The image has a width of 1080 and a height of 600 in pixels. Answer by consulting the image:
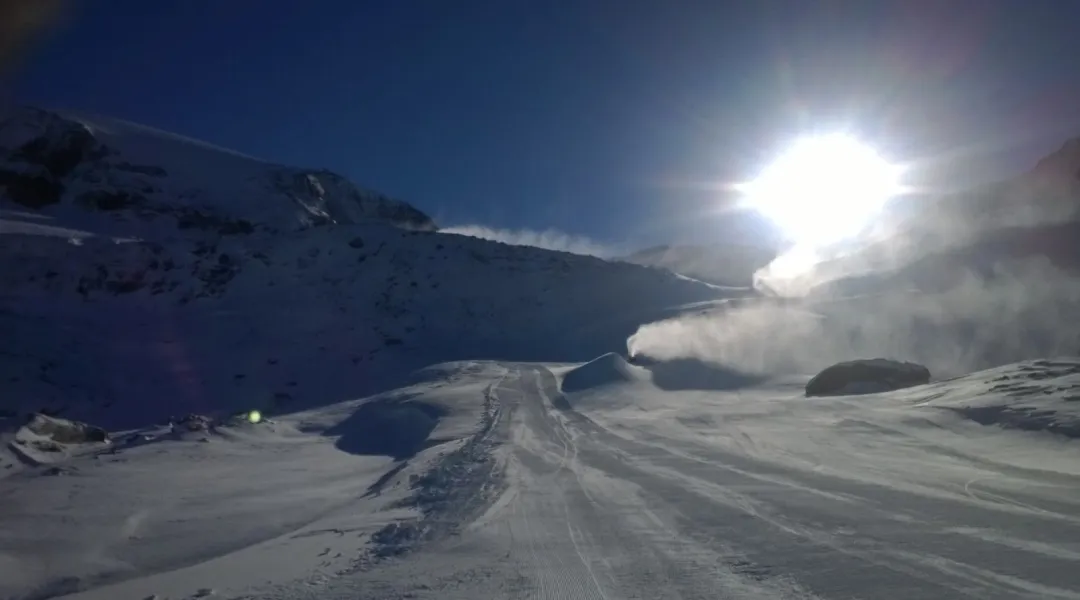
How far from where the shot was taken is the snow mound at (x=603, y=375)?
85.7ft

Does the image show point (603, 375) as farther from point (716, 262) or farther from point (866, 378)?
point (716, 262)

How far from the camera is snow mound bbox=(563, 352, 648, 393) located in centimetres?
2612

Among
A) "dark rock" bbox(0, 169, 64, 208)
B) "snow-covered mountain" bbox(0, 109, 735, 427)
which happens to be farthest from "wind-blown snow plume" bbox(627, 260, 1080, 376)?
"dark rock" bbox(0, 169, 64, 208)

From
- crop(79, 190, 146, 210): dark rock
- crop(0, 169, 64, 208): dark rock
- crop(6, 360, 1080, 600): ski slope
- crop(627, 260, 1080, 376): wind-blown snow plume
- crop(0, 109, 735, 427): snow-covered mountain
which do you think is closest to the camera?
crop(6, 360, 1080, 600): ski slope

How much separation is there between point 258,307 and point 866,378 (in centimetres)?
3836

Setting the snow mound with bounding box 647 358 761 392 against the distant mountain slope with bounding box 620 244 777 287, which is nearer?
the snow mound with bounding box 647 358 761 392

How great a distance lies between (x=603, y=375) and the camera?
27.1 metres

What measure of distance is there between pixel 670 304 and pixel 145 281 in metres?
36.5

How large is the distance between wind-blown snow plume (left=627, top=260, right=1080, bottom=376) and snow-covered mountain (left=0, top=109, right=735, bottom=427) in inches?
422

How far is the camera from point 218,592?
5148 millimetres

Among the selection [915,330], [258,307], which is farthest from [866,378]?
[258,307]

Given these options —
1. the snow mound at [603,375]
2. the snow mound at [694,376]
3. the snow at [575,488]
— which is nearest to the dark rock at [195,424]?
the snow at [575,488]

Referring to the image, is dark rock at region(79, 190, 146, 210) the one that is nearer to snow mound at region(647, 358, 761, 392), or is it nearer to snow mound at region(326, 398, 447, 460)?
snow mound at region(326, 398, 447, 460)

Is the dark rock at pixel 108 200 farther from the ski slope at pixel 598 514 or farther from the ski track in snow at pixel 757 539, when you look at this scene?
the ski track in snow at pixel 757 539
